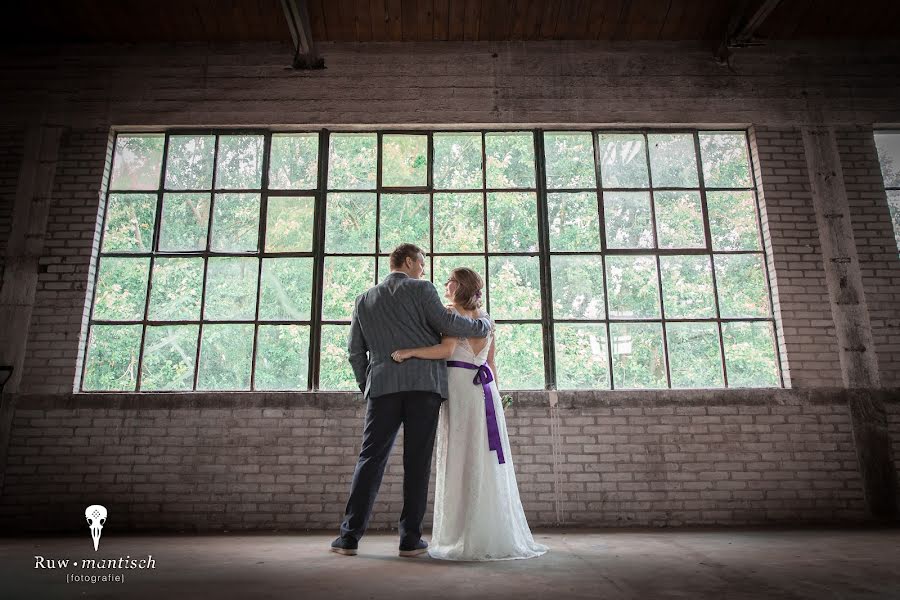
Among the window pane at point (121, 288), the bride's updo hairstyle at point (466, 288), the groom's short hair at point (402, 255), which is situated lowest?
the bride's updo hairstyle at point (466, 288)

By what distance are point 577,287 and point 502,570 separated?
271 centimetres

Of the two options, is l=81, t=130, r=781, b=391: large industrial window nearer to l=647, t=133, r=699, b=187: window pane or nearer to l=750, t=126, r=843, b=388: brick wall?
l=647, t=133, r=699, b=187: window pane

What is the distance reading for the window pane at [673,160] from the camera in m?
5.03

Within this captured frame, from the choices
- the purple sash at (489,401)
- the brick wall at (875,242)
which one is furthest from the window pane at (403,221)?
the brick wall at (875,242)

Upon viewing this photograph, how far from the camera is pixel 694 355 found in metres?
4.65

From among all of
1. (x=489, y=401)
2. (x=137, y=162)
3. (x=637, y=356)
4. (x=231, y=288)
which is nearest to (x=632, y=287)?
(x=637, y=356)

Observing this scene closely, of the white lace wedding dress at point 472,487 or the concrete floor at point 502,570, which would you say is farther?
the white lace wedding dress at point 472,487

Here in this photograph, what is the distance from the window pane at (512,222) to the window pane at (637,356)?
1.00m

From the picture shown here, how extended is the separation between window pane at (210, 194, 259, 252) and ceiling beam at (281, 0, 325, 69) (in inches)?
51.4

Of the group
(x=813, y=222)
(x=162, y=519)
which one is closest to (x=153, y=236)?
(x=162, y=519)

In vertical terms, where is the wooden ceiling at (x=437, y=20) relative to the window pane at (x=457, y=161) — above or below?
above

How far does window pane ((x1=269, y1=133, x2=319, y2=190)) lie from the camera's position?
197 inches

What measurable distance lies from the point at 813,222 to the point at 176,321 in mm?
5338

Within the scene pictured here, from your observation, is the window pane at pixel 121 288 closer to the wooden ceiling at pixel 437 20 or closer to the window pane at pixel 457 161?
the wooden ceiling at pixel 437 20
